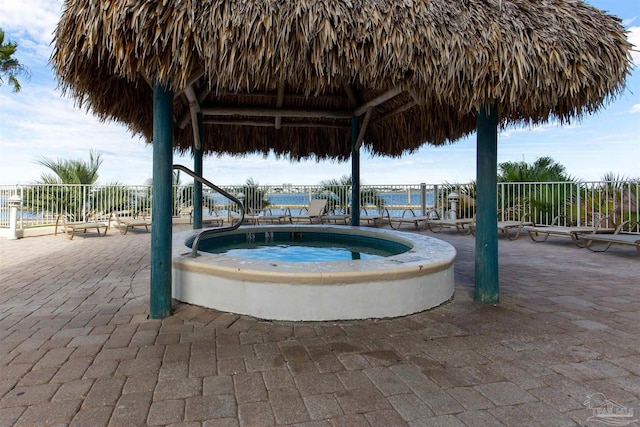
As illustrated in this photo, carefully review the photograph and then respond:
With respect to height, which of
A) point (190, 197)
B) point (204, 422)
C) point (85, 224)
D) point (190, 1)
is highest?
point (190, 1)

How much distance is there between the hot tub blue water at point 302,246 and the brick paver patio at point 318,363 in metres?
2.04

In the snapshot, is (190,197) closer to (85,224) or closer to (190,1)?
(85,224)

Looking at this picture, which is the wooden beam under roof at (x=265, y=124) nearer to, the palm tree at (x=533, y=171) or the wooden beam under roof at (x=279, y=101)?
the wooden beam under roof at (x=279, y=101)

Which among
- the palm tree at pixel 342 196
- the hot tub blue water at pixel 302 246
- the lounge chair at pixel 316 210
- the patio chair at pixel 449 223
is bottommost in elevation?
the hot tub blue water at pixel 302 246

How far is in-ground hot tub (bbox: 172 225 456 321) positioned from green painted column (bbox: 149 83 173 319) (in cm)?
31

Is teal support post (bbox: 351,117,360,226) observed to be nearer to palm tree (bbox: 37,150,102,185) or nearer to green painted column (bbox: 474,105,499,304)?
green painted column (bbox: 474,105,499,304)

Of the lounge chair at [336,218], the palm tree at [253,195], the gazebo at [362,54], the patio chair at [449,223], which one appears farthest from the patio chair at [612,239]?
the palm tree at [253,195]

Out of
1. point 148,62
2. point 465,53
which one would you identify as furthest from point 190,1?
point 465,53

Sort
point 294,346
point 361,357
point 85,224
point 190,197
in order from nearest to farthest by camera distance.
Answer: point 361,357 < point 294,346 < point 85,224 < point 190,197

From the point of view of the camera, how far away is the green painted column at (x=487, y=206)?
3342 millimetres

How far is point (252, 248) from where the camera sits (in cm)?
638

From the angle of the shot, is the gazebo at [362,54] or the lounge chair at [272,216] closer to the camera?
the gazebo at [362,54]

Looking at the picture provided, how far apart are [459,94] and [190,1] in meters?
2.23

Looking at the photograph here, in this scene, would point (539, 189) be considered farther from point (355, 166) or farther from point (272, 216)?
point (272, 216)
